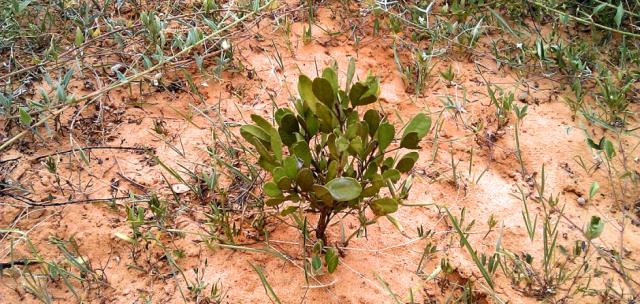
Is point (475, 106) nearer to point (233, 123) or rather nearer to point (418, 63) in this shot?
point (418, 63)

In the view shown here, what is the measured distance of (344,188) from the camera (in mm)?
1684

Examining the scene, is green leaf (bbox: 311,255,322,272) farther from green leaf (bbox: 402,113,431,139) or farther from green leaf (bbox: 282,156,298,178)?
green leaf (bbox: 402,113,431,139)

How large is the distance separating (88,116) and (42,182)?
15.5 inches

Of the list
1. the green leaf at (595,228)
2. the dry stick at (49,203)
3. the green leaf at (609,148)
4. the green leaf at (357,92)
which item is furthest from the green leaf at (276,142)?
the green leaf at (609,148)

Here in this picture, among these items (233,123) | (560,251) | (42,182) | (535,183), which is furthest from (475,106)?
(42,182)

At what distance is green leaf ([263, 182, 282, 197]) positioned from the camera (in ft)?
5.67

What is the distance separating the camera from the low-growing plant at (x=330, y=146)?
1.73 m

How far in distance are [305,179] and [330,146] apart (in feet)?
0.53

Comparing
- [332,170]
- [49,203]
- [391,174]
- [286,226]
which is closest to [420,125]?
[391,174]

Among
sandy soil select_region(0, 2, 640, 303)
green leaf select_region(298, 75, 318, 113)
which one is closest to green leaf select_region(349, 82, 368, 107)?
green leaf select_region(298, 75, 318, 113)

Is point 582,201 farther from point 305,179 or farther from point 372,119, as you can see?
point 305,179

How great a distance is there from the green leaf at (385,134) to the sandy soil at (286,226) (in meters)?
0.37

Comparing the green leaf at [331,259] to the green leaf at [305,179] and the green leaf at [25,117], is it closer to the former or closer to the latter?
the green leaf at [305,179]

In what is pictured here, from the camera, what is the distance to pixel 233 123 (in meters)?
2.41
